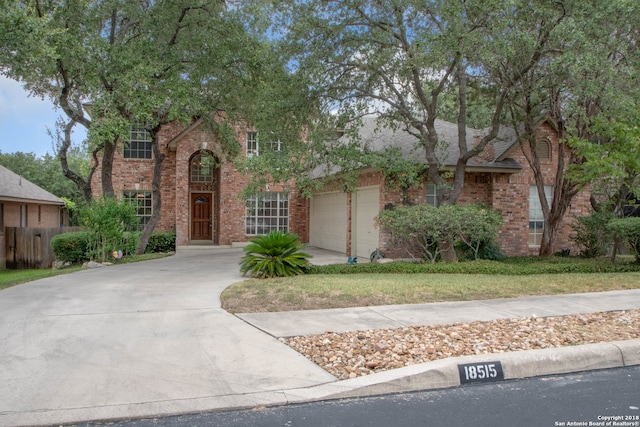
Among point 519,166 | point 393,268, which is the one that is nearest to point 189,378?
point 393,268

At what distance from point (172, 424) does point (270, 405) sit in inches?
34.3

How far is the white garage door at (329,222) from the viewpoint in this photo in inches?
758

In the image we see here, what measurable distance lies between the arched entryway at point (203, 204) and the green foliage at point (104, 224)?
24.8 ft

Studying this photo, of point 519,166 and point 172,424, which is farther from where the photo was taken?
point 519,166

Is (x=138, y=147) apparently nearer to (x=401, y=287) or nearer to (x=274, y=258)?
(x=274, y=258)

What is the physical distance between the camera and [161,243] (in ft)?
67.8

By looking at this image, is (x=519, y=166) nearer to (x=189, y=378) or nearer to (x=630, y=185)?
(x=630, y=185)

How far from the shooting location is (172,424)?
4.16 metres

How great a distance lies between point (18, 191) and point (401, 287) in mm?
18989

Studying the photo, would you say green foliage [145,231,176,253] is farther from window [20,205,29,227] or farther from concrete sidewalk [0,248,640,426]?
concrete sidewalk [0,248,640,426]

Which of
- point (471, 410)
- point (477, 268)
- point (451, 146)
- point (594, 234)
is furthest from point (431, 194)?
point (471, 410)

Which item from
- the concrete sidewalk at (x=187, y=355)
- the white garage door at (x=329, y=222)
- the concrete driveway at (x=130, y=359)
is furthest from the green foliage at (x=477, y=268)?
the white garage door at (x=329, y=222)

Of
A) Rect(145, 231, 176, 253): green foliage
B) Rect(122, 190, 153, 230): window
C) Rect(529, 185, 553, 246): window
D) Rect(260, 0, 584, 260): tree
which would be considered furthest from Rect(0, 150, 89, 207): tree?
Rect(529, 185, 553, 246): window

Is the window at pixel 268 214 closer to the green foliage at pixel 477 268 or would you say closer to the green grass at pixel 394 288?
the green foliage at pixel 477 268
